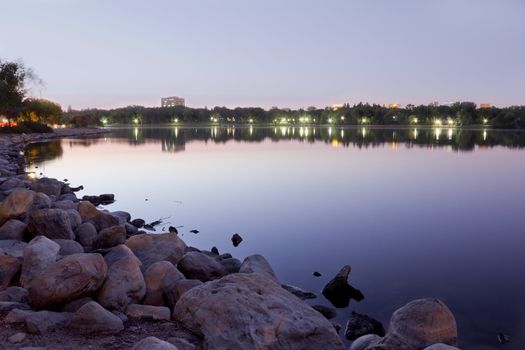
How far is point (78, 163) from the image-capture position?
3850cm

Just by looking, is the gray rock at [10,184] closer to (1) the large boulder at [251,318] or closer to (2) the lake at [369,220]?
(2) the lake at [369,220]

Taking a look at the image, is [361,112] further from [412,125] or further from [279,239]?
[279,239]

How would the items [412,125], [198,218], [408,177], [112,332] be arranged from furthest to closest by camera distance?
[412,125]
[408,177]
[198,218]
[112,332]

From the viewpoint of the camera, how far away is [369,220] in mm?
18281

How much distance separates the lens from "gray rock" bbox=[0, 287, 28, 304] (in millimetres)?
7109

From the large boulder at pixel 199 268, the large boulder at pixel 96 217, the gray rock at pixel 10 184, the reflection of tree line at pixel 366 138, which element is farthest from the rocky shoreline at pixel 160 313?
the reflection of tree line at pixel 366 138

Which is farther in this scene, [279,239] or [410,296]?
[279,239]

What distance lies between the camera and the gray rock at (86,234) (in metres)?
10.6

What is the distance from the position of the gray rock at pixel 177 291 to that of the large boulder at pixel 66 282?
1.14 meters

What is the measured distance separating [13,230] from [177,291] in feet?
16.9

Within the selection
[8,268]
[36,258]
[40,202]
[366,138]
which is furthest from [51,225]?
[366,138]

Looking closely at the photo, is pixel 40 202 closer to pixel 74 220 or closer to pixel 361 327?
pixel 74 220

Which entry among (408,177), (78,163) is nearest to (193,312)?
(408,177)

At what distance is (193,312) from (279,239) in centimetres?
918
